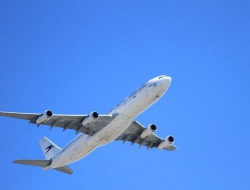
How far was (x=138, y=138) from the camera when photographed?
73.0 metres

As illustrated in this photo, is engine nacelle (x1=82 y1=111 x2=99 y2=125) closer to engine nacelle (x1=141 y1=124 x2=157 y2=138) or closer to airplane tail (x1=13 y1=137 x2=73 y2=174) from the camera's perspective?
engine nacelle (x1=141 y1=124 x2=157 y2=138)

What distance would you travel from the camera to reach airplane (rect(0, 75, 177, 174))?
2416 inches

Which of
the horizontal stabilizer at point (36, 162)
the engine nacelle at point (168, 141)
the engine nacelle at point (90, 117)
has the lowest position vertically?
the horizontal stabilizer at point (36, 162)

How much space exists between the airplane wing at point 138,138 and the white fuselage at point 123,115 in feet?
20.4

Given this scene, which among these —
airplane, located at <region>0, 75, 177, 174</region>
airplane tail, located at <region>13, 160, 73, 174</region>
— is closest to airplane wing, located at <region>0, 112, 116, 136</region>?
airplane, located at <region>0, 75, 177, 174</region>

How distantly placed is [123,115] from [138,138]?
37.4 feet

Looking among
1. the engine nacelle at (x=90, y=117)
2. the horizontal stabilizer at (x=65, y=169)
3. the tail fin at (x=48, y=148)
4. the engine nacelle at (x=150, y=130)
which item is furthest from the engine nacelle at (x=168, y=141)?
the tail fin at (x=48, y=148)

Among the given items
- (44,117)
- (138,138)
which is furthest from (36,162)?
(138,138)

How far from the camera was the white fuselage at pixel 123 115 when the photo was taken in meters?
61.4

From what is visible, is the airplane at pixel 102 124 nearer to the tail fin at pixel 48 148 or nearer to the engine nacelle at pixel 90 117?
the engine nacelle at pixel 90 117

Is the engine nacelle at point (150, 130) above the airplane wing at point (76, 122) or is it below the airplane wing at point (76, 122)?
above

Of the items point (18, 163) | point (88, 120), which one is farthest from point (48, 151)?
point (88, 120)

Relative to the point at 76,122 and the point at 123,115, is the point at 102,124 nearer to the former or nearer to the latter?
the point at 76,122

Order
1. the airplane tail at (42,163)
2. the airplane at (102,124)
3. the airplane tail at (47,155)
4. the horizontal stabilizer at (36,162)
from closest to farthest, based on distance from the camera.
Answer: the airplane at (102,124) < the airplane tail at (42,163) < the horizontal stabilizer at (36,162) < the airplane tail at (47,155)
